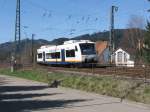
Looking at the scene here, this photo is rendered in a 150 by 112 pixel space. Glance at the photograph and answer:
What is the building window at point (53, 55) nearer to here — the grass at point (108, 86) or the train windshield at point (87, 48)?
the train windshield at point (87, 48)

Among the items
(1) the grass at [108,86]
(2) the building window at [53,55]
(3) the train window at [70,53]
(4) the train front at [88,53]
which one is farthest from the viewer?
(2) the building window at [53,55]

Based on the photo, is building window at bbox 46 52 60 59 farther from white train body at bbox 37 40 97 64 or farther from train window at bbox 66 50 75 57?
train window at bbox 66 50 75 57

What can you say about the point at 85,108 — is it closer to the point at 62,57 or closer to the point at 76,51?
the point at 76,51

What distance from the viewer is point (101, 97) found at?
26406 millimetres

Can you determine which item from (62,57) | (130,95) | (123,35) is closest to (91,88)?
(130,95)

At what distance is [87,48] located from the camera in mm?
55750

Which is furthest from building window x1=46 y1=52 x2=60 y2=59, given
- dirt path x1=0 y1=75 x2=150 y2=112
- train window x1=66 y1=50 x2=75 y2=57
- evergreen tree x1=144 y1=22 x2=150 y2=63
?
dirt path x1=0 y1=75 x2=150 y2=112

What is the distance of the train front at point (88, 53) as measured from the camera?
54122mm

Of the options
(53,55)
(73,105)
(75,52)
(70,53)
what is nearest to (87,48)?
(75,52)

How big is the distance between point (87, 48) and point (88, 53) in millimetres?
902

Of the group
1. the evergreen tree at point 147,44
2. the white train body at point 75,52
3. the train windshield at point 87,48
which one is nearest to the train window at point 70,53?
the white train body at point 75,52

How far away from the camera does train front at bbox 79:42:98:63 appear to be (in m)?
54.1

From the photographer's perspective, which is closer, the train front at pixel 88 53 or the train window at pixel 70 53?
the train front at pixel 88 53

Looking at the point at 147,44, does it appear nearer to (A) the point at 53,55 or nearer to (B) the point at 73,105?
(B) the point at 73,105
